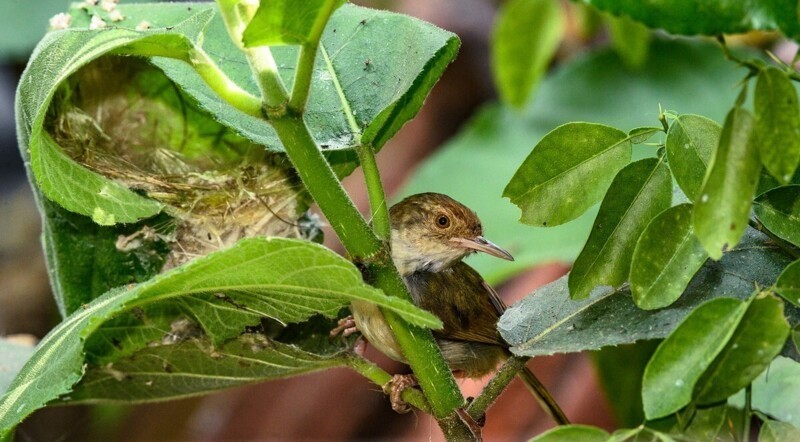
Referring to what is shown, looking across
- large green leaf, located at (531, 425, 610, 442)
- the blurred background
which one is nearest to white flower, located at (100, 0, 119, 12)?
large green leaf, located at (531, 425, 610, 442)

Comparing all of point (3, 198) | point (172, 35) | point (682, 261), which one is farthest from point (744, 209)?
point (3, 198)

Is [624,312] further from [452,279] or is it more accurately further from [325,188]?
[452,279]

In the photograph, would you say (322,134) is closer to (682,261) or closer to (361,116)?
(361,116)

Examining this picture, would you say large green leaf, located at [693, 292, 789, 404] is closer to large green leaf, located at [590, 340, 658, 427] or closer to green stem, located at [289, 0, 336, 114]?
green stem, located at [289, 0, 336, 114]

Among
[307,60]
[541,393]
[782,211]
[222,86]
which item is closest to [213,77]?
[222,86]

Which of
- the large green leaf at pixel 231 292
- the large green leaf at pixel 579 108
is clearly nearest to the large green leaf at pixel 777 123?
the large green leaf at pixel 231 292
